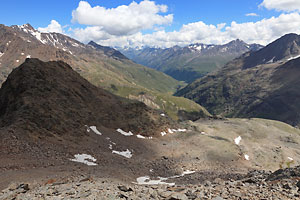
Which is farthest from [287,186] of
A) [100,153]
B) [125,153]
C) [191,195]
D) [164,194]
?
[125,153]

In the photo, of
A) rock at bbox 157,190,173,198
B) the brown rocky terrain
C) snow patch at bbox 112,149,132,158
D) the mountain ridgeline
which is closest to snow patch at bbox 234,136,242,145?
the brown rocky terrain

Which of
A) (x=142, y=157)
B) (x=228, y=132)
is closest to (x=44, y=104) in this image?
(x=142, y=157)

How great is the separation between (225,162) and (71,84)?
208 feet

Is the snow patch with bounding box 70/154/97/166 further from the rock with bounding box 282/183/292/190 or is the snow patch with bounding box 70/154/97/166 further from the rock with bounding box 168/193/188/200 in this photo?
the rock with bounding box 282/183/292/190

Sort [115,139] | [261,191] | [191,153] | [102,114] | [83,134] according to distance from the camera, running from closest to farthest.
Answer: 1. [261,191]
2. [83,134]
3. [115,139]
4. [191,153]
5. [102,114]

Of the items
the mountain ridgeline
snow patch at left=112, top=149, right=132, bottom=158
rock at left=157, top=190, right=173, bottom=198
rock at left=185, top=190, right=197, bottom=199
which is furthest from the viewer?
snow patch at left=112, top=149, right=132, bottom=158

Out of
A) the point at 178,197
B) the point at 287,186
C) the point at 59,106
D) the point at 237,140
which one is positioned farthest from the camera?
the point at 237,140

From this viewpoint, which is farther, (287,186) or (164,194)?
(287,186)

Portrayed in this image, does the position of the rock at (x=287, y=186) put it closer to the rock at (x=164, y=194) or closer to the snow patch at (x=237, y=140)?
the rock at (x=164, y=194)

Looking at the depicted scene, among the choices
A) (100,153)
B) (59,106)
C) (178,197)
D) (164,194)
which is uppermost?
(59,106)

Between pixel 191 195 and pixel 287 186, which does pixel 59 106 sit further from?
pixel 287 186

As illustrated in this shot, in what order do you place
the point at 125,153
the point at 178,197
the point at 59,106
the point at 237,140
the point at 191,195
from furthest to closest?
the point at 237,140 → the point at 59,106 → the point at 125,153 → the point at 191,195 → the point at 178,197

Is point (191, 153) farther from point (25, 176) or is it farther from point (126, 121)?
point (25, 176)

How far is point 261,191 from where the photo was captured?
21.9 meters
